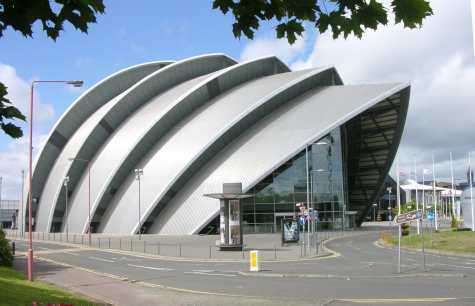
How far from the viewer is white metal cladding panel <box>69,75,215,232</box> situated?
2584 inches

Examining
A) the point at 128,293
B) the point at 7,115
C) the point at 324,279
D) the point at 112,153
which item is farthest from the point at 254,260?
the point at 112,153

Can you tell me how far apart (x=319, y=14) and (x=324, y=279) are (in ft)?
58.1

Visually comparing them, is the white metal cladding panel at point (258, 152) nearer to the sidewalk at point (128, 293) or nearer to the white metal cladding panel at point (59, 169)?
the white metal cladding panel at point (59, 169)

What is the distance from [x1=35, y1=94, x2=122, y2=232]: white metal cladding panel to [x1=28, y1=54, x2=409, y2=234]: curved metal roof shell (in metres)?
0.21

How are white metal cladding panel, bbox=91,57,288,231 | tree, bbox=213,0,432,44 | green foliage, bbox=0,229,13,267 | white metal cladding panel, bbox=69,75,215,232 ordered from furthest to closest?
white metal cladding panel, bbox=69,75,215,232, white metal cladding panel, bbox=91,57,288,231, green foliage, bbox=0,229,13,267, tree, bbox=213,0,432,44

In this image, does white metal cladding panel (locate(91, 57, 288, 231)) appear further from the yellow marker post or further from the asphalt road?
the yellow marker post

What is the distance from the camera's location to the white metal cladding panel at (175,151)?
2382 inches

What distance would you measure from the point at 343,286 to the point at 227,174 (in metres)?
41.4

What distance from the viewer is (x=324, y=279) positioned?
68.5ft

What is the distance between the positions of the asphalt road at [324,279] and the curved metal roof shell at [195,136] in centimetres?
2821

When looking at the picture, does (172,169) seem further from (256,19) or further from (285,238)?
(256,19)

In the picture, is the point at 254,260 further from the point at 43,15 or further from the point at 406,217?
the point at 43,15

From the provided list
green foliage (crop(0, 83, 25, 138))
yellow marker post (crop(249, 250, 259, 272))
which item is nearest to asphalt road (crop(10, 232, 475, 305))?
yellow marker post (crop(249, 250, 259, 272))

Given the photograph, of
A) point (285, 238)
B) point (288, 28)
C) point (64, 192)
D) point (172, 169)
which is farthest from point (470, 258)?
point (64, 192)
